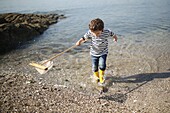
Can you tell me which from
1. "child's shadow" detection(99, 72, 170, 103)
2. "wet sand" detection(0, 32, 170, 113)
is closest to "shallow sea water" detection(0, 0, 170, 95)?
"wet sand" detection(0, 32, 170, 113)

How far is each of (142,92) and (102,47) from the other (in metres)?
1.66

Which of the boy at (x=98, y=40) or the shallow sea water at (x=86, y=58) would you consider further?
the shallow sea water at (x=86, y=58)

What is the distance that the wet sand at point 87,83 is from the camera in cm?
461

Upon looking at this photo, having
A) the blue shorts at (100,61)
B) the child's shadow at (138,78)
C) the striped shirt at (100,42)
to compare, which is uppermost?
the striped shirt at (100,42)

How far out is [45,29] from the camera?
1447cm

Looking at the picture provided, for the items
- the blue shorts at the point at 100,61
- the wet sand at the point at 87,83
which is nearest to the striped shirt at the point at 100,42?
the blue shorts at the point at 100,61

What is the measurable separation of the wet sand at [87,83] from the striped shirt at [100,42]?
1069mm

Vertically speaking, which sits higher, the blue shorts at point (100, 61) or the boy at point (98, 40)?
the boy at point (98, 40)

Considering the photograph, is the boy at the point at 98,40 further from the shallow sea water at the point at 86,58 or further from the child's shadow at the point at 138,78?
the shallow sea water at the point at 86,58

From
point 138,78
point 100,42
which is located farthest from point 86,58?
point 100,42

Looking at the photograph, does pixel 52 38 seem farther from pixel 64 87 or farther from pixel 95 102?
pixel 95 102

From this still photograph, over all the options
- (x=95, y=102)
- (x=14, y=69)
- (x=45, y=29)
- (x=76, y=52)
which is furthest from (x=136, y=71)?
(x=45, y=29)

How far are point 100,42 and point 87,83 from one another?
1.44 metres

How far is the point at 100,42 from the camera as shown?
5.39 metres
